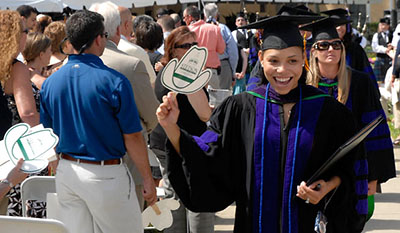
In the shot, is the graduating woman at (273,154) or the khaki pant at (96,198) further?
the khaki pant at (96,198)

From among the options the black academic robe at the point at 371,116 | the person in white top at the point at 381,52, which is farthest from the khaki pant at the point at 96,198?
the person in white top at the point at 381,52

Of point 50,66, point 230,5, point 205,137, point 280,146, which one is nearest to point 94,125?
point 205,137

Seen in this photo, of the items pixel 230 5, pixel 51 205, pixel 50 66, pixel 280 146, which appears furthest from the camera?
pixel 230 5

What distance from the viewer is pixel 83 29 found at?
4.41 m

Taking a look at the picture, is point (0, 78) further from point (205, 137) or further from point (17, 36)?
point (205, 137)

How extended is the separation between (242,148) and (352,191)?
22.1 inches

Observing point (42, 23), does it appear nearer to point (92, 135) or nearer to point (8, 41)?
point (8, 41)

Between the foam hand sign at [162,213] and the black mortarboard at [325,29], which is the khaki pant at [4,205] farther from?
the black mortarboard at [325,29]

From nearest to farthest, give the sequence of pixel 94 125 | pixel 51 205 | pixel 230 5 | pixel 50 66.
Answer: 1. pixel 94 125
2. pixel 51 205
3. pixel 50 66
4. pixel 230 5

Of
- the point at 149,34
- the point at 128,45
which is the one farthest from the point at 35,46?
the point at 149,34

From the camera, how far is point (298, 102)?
138 inches

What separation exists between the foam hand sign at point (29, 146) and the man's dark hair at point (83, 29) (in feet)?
3.02

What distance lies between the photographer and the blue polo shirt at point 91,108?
4.27 m

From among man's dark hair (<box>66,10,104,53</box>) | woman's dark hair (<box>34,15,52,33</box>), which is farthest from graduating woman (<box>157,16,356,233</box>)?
woman's dark hair (<box>34,15,52,33</box>)
